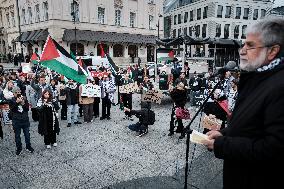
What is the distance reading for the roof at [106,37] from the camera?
118 feet

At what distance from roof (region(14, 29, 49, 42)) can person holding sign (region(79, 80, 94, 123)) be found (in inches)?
1124

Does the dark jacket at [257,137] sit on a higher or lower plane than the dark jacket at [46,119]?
higher

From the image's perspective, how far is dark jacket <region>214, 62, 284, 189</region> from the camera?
1.70m

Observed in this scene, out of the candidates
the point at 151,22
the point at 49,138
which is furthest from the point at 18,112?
the point at 151,22

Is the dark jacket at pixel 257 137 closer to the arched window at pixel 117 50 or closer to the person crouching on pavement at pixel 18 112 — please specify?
the person crouching on pavement at pixel 18 112

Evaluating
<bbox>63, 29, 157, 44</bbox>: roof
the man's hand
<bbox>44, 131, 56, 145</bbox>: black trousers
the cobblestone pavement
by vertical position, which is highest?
<bbox>63, 29, 157, 44</bbox>: roof

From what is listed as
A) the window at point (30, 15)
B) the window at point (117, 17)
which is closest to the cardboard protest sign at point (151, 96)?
the window at point (117, 17)

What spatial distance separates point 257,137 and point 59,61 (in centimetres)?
798

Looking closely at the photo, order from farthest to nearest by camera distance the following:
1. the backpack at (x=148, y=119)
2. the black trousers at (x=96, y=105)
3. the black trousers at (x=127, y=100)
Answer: the black trousers at (x=127, y=100) → the black trousers at (x=96, y=105) → the backpack at (x=148, y=119)

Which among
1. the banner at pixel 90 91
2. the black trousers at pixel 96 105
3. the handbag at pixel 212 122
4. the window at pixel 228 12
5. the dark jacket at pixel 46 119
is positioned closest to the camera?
the handbag at pixel 212 122

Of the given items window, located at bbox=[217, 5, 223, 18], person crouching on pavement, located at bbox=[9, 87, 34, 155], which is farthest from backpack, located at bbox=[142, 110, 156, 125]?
window, located at bbox=[217, 5, 223, 18]

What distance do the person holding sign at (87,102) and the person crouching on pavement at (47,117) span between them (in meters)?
2.30

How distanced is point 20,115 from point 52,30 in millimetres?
30925

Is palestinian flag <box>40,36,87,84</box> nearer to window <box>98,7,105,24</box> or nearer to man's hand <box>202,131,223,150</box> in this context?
man's hand <box>202,131,223,150</box>
